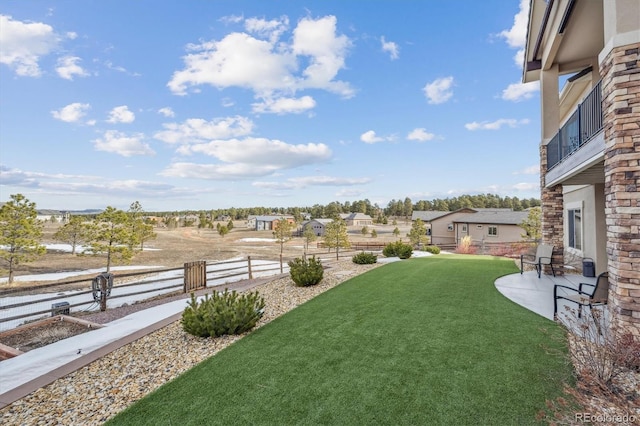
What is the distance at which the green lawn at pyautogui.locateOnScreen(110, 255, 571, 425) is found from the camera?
2.79 meters

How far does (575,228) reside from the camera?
431 inches

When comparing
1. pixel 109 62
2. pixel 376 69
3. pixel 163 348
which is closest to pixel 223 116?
pixel 109 62

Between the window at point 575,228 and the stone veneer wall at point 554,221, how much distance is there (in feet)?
4.66

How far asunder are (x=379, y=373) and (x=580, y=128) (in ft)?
21.8

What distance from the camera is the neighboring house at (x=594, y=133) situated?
4023 mm

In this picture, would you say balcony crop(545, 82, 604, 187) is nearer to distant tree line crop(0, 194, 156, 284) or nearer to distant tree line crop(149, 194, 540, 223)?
distant tree line crop(0, 194, 156, 284)

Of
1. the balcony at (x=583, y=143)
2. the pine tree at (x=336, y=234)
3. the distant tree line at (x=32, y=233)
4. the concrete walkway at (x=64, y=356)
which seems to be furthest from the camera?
the pine tree at (x=336, y=234)

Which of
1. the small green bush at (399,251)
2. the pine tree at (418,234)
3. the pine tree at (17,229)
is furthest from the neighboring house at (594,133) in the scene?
the pine tree at (17,229)

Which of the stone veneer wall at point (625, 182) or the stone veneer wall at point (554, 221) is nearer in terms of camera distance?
the stone veneer wall at point (625, 182)

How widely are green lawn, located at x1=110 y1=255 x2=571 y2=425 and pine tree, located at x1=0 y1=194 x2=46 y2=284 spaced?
17784 mm

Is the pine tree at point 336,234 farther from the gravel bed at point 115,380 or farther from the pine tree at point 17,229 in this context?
the gravel bed at point 115,380

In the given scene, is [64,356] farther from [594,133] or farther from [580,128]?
[580,128]

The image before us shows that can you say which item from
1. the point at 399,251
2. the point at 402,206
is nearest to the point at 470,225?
the point at 399,251

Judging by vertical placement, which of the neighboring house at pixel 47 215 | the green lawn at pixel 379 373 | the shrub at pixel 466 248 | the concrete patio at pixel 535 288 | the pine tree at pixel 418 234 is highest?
the neighboring house at pixel 47 215
